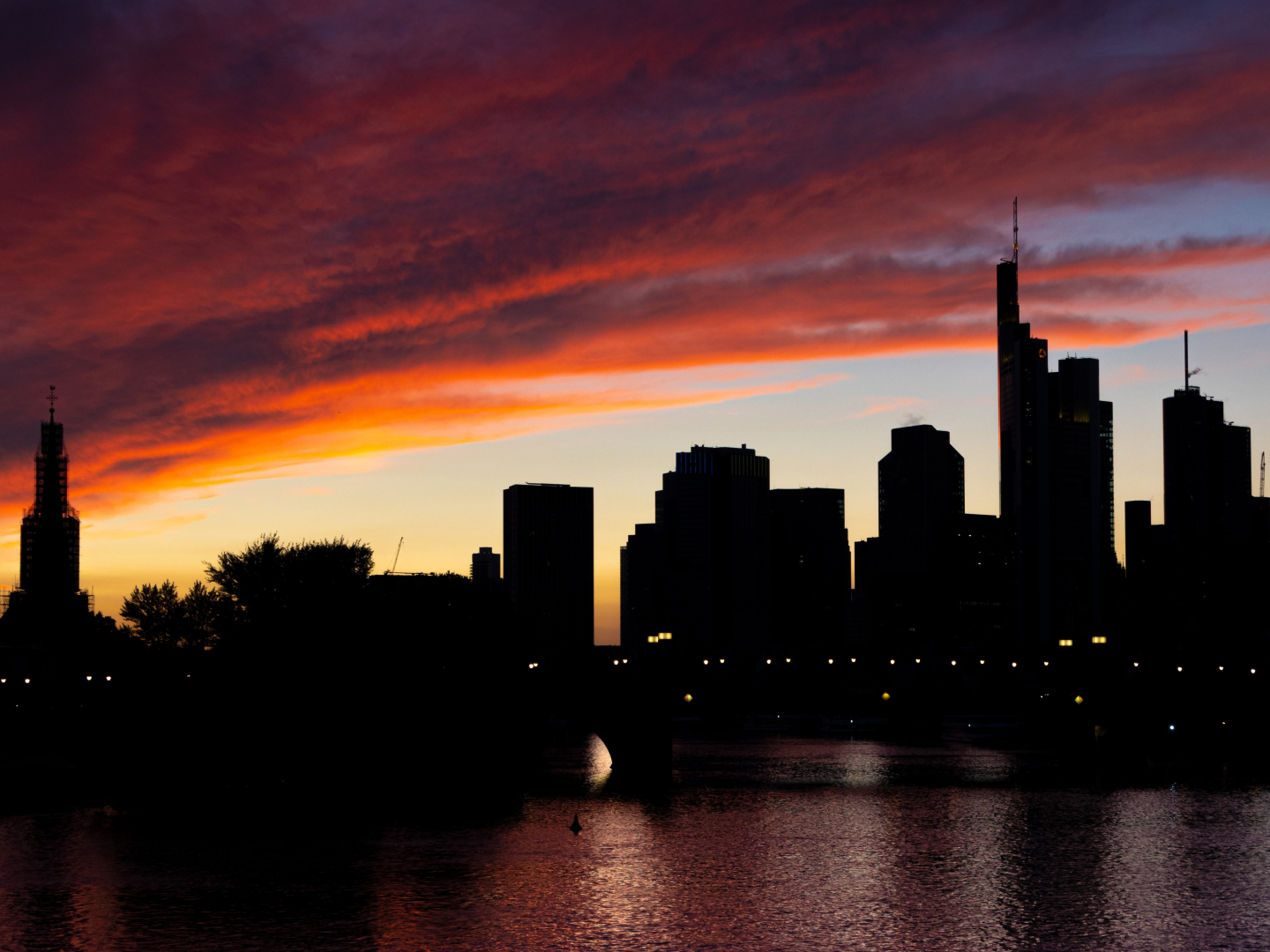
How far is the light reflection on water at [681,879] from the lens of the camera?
2185 inches

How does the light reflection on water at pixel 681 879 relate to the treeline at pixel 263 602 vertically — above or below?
below

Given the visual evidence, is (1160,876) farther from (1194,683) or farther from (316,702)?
(1194,683)

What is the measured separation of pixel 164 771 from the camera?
4161 inches

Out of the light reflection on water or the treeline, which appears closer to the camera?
the light reflection on water

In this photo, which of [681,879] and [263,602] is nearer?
[681,879]

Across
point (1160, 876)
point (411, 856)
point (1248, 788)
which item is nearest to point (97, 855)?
point (411, 856)

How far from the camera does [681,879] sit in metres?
69.4

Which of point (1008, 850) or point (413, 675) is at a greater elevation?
point (413, 675)

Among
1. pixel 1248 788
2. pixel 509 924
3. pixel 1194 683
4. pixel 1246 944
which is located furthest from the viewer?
pixel 1194 683

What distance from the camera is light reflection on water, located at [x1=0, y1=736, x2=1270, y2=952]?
55.5 metres

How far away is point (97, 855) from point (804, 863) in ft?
119

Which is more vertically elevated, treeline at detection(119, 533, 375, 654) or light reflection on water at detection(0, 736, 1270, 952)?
treeline at detection(119, 533, 375, 654)

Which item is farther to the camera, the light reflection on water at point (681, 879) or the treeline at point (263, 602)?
the treeline at point (263, 602)

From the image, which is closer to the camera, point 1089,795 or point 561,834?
point 561,834
